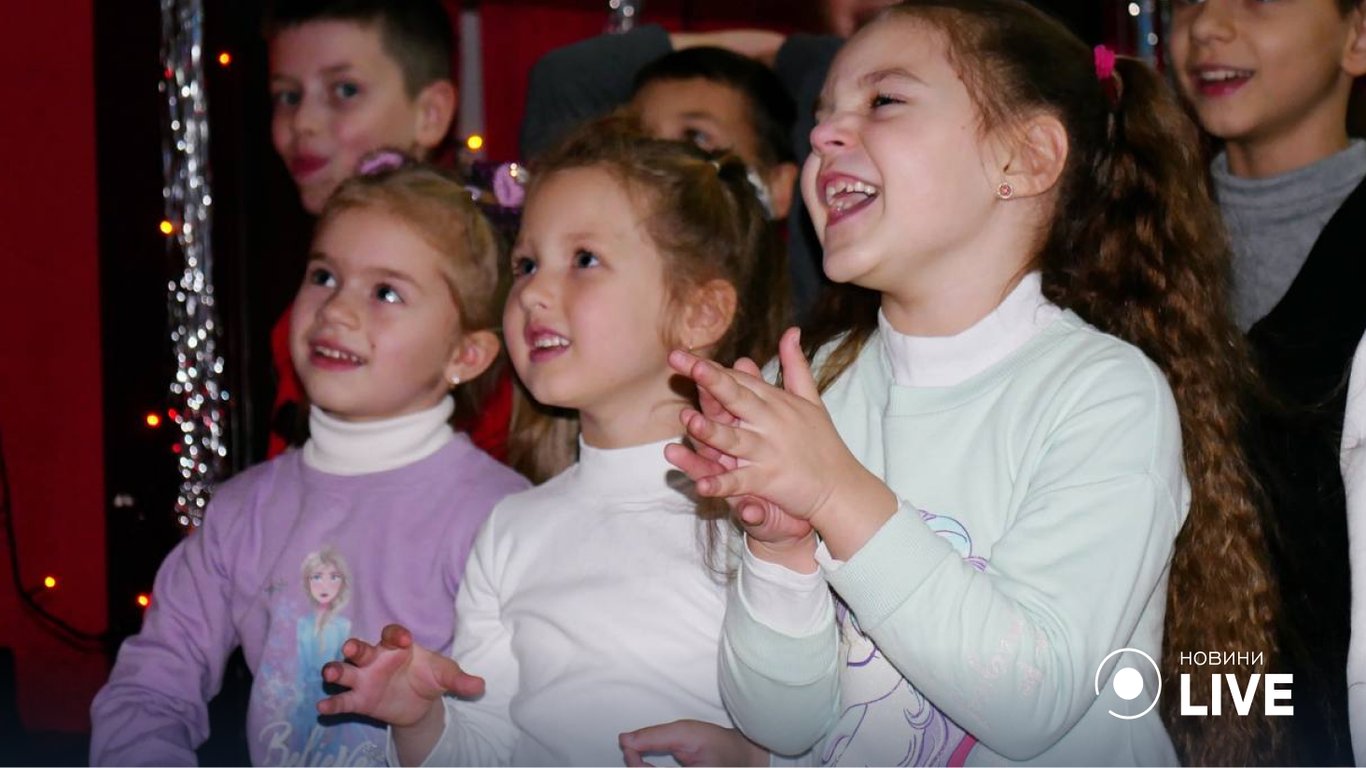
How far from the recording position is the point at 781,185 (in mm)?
2324

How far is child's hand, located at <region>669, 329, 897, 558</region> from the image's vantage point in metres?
1.10

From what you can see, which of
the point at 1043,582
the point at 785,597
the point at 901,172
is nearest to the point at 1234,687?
the point at 1043,582

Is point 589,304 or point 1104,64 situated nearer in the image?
point 1104,64

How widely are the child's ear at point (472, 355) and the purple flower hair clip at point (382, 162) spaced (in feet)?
0.88

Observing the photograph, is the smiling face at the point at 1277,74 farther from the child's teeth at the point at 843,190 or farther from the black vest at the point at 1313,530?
the child's teeth at the point at 843,190

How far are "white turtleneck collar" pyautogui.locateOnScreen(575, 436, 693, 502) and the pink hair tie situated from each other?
1.90ft

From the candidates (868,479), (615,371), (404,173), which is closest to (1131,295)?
(868,479)

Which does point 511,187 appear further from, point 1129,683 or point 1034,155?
point 1129,683

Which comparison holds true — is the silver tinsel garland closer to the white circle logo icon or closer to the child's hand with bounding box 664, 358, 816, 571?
the child's hand with bounding box 664, 358, 816, 571

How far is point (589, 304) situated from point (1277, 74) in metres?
0.90

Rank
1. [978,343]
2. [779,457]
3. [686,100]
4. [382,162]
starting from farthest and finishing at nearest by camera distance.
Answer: [686,100]
[382,162]
[978,343]
[779,457]

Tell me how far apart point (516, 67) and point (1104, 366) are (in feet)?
6.13

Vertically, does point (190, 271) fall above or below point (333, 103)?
below

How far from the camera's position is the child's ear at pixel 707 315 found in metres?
1.69
